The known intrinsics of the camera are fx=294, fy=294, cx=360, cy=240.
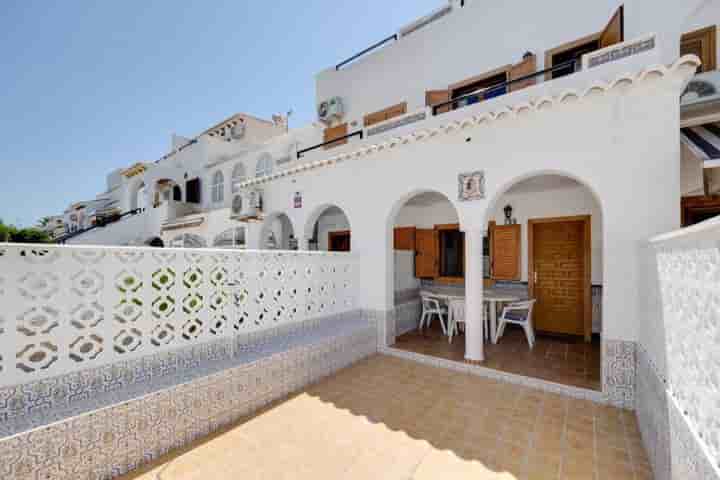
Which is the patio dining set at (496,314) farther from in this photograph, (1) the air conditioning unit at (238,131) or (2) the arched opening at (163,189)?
(2) the arched opening at (163,189)

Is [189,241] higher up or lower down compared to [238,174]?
lower down

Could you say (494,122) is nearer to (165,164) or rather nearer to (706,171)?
(706,171)

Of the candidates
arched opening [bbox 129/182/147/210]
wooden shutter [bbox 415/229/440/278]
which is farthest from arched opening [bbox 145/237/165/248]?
wooden shutter [bbox 415/229/440/278]

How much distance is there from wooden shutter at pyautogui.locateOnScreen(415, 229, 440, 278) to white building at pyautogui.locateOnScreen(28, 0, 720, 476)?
0.04 m

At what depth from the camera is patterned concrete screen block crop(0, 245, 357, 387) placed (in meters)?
2.95

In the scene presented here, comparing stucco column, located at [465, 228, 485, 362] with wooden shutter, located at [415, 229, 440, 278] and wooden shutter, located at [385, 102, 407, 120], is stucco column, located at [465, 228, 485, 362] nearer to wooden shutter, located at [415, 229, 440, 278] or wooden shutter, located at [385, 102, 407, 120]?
wooden shutter, located at [415, 229, 440, 278]

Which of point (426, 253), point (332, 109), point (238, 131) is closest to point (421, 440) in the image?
point (426, 253)

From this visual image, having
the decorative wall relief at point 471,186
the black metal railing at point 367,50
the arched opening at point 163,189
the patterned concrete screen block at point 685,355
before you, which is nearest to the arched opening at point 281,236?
the black metal railing at point 367,50

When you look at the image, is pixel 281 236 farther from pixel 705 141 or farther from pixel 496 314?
pixel 705 141

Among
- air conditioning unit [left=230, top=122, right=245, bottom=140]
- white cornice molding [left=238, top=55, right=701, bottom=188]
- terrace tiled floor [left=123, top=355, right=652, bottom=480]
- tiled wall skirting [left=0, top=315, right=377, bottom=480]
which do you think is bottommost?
terrace tiled floor [left=123, top=355, right=652, bottom=480]

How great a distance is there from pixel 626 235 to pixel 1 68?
24.6 metres

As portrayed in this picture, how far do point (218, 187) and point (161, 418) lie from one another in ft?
59.9

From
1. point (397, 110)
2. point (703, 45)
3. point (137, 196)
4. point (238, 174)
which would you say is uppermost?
point (397, 110)

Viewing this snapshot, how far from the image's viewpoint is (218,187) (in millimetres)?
19312
